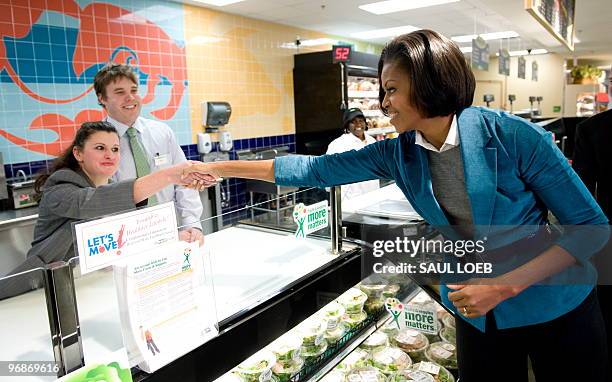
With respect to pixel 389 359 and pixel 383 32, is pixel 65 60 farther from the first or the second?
pixel 383 32

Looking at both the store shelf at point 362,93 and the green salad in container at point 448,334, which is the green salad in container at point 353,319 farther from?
the store shelf at point 362,93

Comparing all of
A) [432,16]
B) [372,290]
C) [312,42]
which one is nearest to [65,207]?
[372,290]

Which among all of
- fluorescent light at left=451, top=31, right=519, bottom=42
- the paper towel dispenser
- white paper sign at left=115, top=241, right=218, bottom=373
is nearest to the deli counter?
white paper sign at left=115, top=241, right=218, bottom=373

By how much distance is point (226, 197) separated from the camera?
6.48 meters

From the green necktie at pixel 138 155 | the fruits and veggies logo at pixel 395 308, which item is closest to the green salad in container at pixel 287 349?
the fruits and veggies logo at pixel 395 308

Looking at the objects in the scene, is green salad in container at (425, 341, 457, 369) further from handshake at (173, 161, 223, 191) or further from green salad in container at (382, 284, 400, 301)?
handshake at (173, 161, 223, 191)

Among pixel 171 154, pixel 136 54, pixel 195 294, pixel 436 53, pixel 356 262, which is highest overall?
pixel 136 54

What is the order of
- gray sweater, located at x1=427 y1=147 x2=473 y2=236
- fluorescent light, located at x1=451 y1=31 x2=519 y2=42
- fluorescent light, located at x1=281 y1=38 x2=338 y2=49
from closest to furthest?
gray sweater, located at x1=427 y1=147 x2=473 y2=236 → fluorescent light, located at x1=281 y1=38 x2=338 y2=49 → fluorescent light, located at x1=451 y1=31 x2=519 y2=42

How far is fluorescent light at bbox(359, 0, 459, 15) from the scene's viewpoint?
21.0ft

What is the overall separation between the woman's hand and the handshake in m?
0.92

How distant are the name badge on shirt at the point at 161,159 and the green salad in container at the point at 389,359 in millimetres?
1724

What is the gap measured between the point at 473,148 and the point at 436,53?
0.28 m

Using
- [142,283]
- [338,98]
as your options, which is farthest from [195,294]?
[338,98]

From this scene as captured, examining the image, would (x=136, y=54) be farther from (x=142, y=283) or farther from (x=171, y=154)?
(x=142, y=283)
